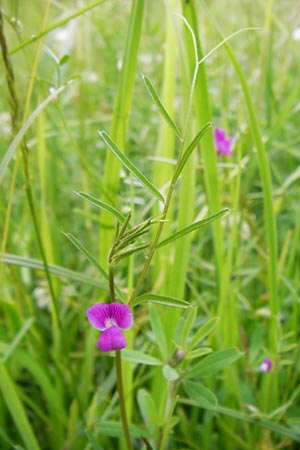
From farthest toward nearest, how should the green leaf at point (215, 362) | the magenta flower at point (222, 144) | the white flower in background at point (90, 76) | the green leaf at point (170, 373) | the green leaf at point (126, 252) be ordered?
the white flower in background at point (90, 76) < the magenta flower at point (222, 144) < the green leaf at point (215, 362) < the green leaf at point (170, 373) < the green leaf at point (126, 252)

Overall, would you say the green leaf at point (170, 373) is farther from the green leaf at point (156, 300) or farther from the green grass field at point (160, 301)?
the green leaf at point (156, 300)

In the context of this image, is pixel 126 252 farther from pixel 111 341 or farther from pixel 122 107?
pixel 122 107

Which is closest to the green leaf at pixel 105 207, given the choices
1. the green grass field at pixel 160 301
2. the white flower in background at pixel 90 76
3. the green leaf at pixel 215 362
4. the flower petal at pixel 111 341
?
A: the green grass field at pixel 160 301

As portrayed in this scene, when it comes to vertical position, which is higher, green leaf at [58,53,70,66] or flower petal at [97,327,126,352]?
green leaf at [58,53,70,66]

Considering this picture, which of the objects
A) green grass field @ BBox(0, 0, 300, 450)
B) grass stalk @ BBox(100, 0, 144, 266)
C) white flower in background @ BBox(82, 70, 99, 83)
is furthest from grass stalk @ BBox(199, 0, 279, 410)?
white flower in background @ BBox(82, 70, 99, 83)

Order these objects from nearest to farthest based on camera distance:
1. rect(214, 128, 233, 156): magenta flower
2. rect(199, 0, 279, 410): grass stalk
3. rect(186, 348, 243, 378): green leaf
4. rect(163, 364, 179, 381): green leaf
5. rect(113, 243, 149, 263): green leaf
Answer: rect(113, 243, 149, 263): green leaf → rect(163, 364, 179, 381): green leaf → rect(186, 348, 243, 378): green leaf → rect(199, 0, 279, 410): grass stalk → rect(214, 128, 233, 156): magenta flower

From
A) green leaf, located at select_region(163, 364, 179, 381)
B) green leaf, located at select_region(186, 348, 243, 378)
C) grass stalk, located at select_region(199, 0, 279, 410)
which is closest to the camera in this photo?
green leaf, located at select_region(163, 364, 179, 381)

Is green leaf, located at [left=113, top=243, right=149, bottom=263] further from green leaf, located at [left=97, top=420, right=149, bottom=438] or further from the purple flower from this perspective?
the purple flower
